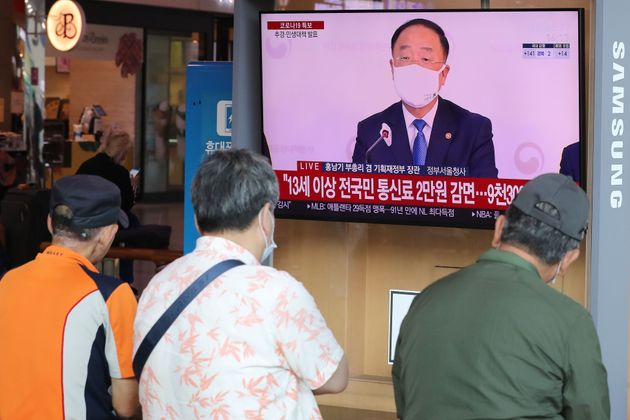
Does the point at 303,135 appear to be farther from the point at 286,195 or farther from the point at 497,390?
the point at 497,390

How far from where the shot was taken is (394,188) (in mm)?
4941

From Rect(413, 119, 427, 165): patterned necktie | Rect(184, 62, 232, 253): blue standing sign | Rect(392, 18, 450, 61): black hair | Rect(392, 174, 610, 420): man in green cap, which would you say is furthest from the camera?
Rect(184, 62, 232, 253): blue standing sign

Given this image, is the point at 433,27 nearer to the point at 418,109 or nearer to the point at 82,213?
the point at 418,109

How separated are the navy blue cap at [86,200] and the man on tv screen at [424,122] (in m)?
2.08

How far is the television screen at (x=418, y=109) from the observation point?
462 cm

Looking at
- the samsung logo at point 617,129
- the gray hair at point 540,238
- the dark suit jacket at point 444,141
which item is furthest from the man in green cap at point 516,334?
the dark suit jacket at point 444,141

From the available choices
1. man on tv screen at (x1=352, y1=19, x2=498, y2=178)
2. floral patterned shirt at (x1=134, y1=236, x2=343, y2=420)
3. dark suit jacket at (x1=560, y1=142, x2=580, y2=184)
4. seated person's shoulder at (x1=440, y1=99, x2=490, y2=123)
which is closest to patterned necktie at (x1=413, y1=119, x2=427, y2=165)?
man on tv screen at (x1=352, y1=19, x2=498, y2=178)

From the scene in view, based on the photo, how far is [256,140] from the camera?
516cm

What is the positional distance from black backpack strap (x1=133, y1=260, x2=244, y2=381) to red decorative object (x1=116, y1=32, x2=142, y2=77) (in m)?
16.0

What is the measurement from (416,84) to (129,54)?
14218 mm

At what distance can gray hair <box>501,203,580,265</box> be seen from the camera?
251cm

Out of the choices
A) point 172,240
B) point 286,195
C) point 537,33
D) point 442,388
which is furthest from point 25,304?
point 172,240

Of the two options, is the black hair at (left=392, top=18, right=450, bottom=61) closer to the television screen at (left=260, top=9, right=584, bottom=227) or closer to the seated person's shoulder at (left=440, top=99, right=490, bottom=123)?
the television screen at (left=260, top=9, right=584, bottom=227)

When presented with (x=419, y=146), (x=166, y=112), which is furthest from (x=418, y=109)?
(x=166, y=112)
